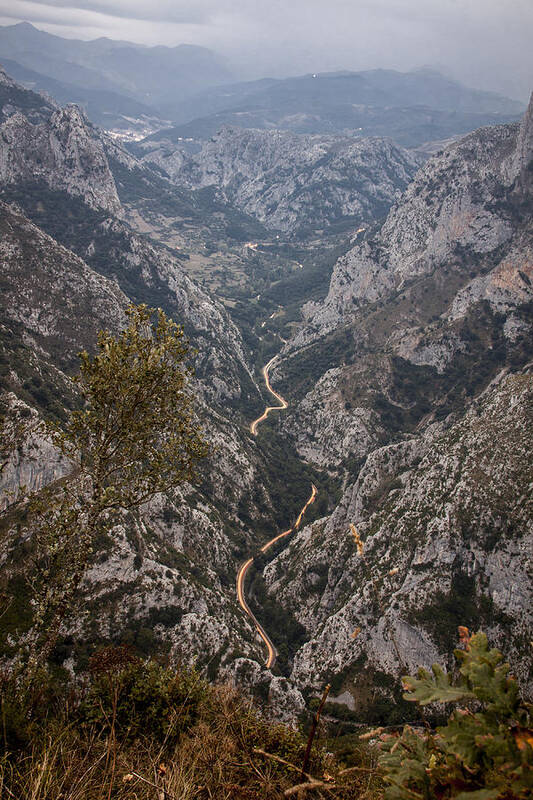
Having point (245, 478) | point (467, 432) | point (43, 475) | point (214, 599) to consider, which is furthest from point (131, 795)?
point (245, 478)

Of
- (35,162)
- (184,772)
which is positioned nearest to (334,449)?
(184,772)

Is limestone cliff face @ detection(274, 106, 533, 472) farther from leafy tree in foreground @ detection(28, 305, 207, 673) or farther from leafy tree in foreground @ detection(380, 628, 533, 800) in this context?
leafy tree in foreground @ detection(380, 628, 533, 800)

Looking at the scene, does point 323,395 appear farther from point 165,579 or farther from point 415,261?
point 165,579

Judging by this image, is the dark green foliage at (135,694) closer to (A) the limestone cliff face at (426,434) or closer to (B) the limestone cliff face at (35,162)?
(A) the limestone cliff face at (426,434)

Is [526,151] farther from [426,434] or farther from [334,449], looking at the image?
[334,449]

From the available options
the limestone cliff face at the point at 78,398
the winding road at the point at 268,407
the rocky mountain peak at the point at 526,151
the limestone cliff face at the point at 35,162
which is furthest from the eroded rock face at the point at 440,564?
the limestone cliff face at the point at 35,162

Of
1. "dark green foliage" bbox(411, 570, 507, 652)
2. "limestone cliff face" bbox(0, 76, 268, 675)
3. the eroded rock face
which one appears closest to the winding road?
"limestone cliff face" bbox(0, 76, 268, 675)
